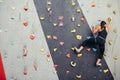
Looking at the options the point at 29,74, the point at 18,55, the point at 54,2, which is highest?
the point at 54,2

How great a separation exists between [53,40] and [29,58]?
55 centimetres

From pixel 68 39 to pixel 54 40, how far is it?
26 cm

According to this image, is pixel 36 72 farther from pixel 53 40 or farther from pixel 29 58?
pixel 53 40

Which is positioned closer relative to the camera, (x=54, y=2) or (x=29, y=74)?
(x=29, y=74)

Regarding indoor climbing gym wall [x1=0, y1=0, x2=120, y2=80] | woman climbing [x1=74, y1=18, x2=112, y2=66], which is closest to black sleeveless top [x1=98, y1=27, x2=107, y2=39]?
woman climbing [x1=74, y1=18, x2=112, y2=66]

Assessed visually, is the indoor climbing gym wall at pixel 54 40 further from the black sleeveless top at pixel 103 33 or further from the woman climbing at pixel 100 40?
the black sleeveless top at pixel 103 33

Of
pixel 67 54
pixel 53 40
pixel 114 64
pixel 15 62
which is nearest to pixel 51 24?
pixel 53 40

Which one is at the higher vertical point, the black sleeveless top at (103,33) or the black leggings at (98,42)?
the black sleeveless top at (103,33)

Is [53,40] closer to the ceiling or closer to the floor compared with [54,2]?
closer to the floor

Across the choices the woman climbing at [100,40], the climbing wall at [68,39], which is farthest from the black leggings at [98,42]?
the climbing wall at [68,39]

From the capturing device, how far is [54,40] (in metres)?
5.01

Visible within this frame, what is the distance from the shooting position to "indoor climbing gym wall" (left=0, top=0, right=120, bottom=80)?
482 centimetres

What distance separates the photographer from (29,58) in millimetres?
4848

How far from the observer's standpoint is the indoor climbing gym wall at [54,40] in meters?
4.82
